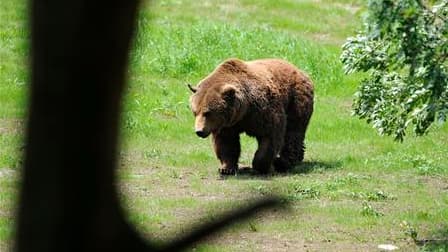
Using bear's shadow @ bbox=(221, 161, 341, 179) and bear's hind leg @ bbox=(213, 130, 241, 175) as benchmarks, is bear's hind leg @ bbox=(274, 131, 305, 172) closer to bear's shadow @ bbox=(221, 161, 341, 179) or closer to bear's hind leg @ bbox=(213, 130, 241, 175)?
bear's shadow @ bbox=(221, 161, 341, 179)

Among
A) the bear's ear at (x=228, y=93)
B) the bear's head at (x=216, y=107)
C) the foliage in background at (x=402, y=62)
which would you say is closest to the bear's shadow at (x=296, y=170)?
the bear's head at (x=216, y=107)

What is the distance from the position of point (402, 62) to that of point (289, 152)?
158 inches

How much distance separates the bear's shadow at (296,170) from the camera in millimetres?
11430

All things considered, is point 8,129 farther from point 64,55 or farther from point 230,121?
point 64,55

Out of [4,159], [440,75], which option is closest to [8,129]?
[4,159]

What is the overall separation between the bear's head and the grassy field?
1.95 feet

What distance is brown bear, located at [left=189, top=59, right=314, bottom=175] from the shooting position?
36.3 ft

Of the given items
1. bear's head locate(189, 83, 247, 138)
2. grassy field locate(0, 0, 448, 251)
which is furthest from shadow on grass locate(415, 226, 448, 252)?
bear's head locate(189, 83, 247, 138)

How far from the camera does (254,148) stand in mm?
13375

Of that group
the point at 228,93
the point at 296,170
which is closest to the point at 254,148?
the point at 296,170

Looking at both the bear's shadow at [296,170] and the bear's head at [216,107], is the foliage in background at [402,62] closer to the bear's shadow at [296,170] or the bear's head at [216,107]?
the bear's head at [216,107]

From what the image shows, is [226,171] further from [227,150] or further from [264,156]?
[264,156]

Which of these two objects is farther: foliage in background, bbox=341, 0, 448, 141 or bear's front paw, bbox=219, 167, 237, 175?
bear's front paw, bbox=219, 167, 237, 175

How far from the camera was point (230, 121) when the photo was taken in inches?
439
